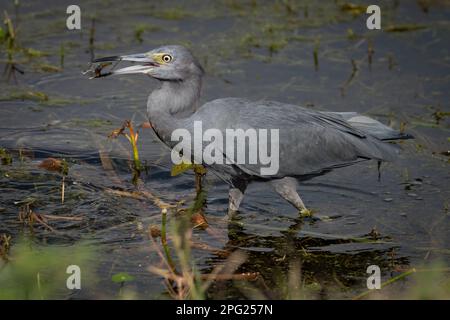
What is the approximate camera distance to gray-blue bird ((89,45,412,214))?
6293 millimetres

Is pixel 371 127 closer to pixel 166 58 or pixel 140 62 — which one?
pixel 166 58

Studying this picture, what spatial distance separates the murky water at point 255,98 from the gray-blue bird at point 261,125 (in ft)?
1.29

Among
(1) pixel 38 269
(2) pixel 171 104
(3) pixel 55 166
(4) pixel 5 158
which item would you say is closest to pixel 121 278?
(1) pixel 38 269

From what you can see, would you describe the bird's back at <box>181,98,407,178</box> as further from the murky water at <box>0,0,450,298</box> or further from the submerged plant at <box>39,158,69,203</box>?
the submerged plant at <box>39,158,69,203</box>

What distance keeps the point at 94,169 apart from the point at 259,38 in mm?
3795

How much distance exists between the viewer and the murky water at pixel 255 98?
19.6 feet

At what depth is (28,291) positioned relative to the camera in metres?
4.39

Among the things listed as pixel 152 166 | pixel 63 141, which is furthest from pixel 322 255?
pixel 63 141

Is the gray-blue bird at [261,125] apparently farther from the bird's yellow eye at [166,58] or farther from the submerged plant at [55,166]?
the submerged plant at [55,166]

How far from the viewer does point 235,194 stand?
662cm

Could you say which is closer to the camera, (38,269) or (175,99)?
(38,269)

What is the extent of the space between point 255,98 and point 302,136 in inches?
83.8

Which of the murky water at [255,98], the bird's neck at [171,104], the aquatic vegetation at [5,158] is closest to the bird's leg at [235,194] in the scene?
the murky water at [255,98]

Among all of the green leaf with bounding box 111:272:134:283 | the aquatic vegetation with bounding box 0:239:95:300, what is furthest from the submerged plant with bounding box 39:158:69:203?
the green leaf with bounding box 111:272:134:283
